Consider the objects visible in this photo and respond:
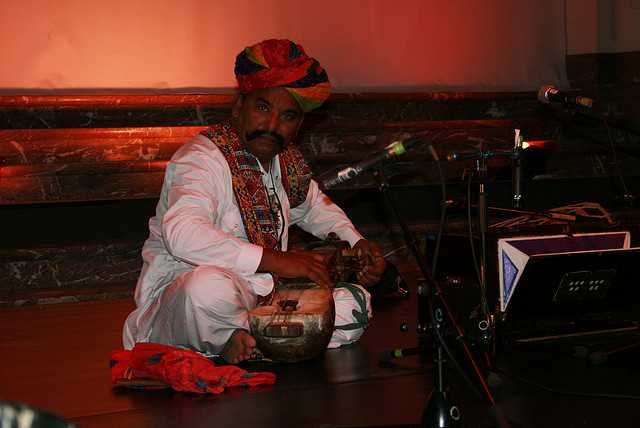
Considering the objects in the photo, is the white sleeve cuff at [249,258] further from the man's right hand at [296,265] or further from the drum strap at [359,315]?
the drum strap at [359,315]

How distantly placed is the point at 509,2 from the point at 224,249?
470 cm

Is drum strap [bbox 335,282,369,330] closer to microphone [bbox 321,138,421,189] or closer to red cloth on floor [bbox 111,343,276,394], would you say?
red cloth on floor [bbox 111,343,276,394]

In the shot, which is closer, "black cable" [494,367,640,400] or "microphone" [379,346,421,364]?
"black cable" [494,367,640,400]

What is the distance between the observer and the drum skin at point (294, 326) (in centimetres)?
328

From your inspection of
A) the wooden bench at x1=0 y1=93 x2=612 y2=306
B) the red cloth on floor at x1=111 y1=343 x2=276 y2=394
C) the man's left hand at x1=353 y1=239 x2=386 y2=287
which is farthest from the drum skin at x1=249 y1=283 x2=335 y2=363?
the wooden bench at x1=0 y1=93 x2=612 y2=306

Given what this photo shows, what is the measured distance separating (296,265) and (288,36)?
10.9 ft

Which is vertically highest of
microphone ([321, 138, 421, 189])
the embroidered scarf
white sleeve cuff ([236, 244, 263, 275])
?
microphone ([321, 138, 421, 189])

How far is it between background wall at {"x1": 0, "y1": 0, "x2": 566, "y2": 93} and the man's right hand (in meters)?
2.95

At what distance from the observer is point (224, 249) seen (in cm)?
330

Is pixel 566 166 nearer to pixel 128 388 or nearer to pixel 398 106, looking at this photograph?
pixel 398 106

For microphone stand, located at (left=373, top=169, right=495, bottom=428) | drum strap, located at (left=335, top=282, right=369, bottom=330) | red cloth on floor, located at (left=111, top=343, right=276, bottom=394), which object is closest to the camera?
microphone stand, located at (left=373, top=169, right=495, bottom=428)

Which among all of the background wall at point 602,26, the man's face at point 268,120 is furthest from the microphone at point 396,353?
the background wall at point 602,26

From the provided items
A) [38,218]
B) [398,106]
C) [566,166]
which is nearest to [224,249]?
[38,218]

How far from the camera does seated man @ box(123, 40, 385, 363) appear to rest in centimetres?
331
